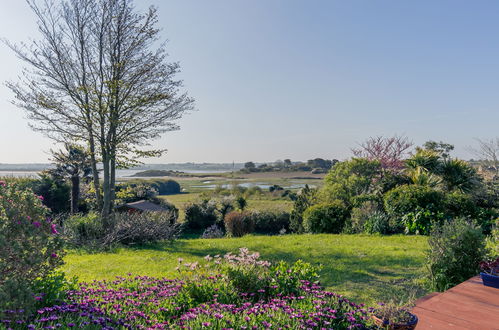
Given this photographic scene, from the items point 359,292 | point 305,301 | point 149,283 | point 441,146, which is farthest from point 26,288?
point 441,146

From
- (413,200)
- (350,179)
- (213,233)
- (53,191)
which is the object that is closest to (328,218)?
(350,179)

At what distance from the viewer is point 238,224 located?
1595 cm

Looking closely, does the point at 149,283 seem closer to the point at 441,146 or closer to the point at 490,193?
the point at 490,193

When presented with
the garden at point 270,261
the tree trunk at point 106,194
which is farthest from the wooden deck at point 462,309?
the tree trunk at point 106,194

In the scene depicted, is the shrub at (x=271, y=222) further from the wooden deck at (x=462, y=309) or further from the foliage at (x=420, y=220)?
the wooden deck at (x=462, y=309)

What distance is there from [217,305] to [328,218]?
10.1 metres

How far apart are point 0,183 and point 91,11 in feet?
31.0

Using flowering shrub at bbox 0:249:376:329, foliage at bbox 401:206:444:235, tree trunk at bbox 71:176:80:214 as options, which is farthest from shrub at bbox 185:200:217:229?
flowering shrub at bbox 0:249:376:329

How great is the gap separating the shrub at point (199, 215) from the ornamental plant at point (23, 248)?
1499cm

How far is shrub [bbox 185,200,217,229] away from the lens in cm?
1828

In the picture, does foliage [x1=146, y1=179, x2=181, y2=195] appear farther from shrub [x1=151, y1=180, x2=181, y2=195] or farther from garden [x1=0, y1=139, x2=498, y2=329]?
garden [x1=0, y1=139, x2=498, y2=329]

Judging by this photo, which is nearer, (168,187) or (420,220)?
(420,220)

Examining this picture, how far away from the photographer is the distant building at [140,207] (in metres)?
17.4

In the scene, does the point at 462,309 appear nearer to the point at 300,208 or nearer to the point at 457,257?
the point at 457,257
